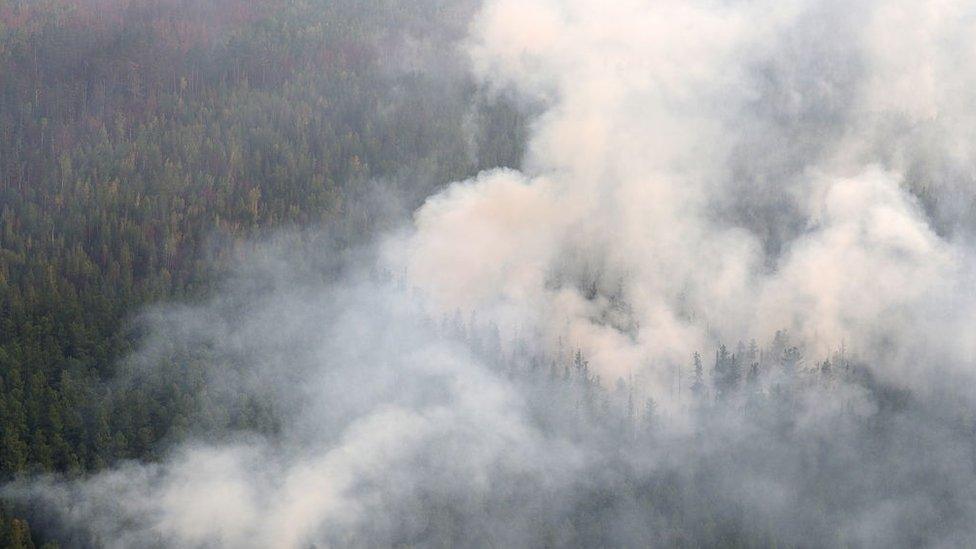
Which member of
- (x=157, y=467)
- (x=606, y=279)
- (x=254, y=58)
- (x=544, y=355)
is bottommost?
(x=157, y=467)

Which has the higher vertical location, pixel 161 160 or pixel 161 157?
pixel 161 157

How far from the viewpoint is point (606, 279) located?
148 meters

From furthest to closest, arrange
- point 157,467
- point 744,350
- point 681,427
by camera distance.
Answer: point 744,350 → point 681,427 → point 157,467

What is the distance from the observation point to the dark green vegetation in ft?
380

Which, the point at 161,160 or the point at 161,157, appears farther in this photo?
the point at 161,157

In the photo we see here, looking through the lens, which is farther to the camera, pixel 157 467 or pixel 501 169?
pixel 501 169

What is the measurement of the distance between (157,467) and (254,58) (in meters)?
81.7

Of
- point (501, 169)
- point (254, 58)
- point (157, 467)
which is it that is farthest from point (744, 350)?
point (254, 58)

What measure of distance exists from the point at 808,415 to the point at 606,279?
27964 millimetres

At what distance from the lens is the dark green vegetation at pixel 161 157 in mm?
115938

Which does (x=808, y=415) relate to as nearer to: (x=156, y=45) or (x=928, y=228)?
(x=928, y=228)

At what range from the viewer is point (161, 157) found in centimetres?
15362

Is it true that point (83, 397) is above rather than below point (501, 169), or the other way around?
below

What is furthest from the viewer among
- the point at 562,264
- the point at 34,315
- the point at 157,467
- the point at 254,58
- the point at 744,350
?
the point at 254,58
